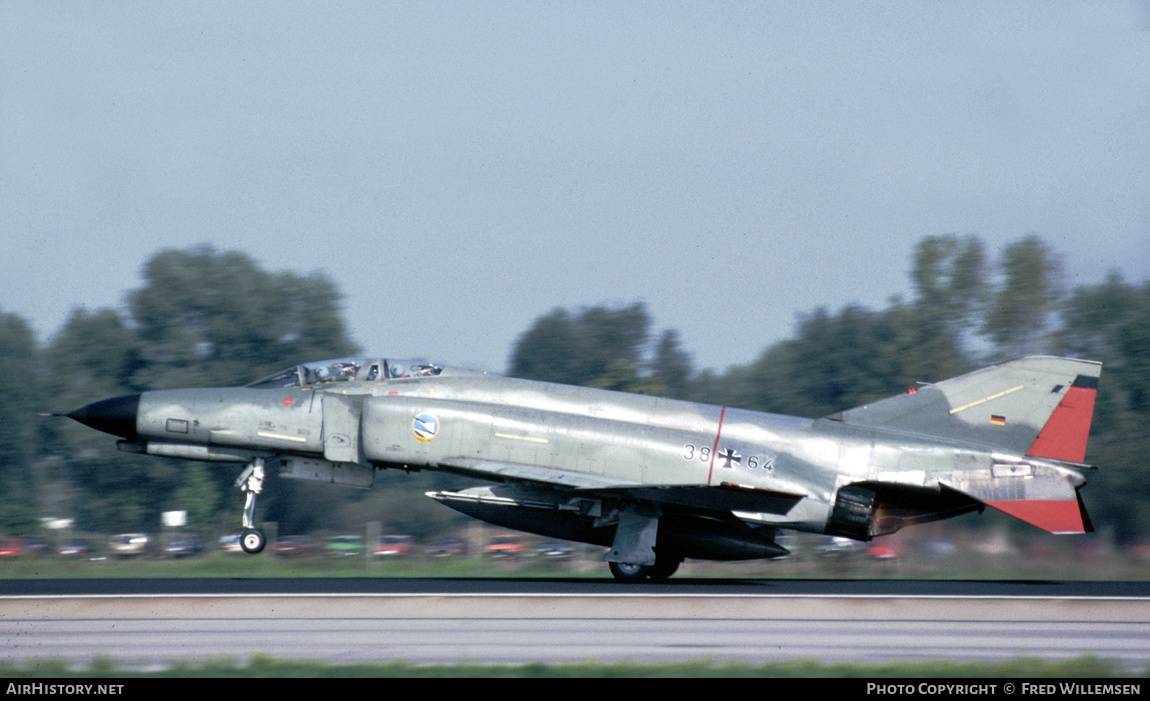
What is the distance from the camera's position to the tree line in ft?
121

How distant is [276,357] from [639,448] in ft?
105

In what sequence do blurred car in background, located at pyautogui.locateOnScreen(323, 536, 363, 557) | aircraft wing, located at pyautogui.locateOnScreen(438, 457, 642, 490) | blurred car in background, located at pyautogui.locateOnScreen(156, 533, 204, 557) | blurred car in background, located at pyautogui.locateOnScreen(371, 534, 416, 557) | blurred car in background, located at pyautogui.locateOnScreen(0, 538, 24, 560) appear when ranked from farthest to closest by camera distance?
blurred car in background, located at pyautogui.locateOnScreen(156, 533, 204, 557) < blurred car in background, located at pyautogui.locateOnScreen(371, 534, 416, 557) < blurred car in background, located at pyautogui.locateOnScreen(0, 538, 24, 560) < blurred car in background, located at pyautogui.locateOnScreen(323, 536, 363, 557) < aircraft wing, located at pyautogui.locateOnScreen(438, 457, 642, 490)

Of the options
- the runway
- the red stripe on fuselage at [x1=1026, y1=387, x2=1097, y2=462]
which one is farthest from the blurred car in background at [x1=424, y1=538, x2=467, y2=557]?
the red stripe on fuselage at [x1=1026, y1=387, x2=1097, y2=462]

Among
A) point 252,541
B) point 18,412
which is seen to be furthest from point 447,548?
point 18,412

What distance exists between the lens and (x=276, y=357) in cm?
4350

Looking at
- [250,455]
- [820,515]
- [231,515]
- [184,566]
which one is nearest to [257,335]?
[231,515]

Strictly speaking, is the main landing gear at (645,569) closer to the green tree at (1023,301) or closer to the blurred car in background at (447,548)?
the blurred car in background at (447,548)

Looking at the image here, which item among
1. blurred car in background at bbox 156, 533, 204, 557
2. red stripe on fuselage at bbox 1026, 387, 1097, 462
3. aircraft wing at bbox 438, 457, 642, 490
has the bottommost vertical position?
blurred car in background at bbox 156, 533, 204, 557

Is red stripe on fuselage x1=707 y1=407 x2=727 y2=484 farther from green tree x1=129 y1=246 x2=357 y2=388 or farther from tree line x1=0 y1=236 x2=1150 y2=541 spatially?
green tree x1=129 y1=246 x2=357 y2=388

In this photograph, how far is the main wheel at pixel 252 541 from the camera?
46.0 feet

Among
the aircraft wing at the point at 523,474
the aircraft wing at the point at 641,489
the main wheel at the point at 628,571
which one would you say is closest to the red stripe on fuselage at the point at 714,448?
the aircraft wing at the point at 641,489

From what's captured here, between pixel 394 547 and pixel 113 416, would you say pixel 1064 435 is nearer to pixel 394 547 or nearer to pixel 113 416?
pixel 113 416

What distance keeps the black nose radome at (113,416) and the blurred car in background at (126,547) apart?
821 centimetres

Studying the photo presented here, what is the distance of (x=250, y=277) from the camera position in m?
46.2
